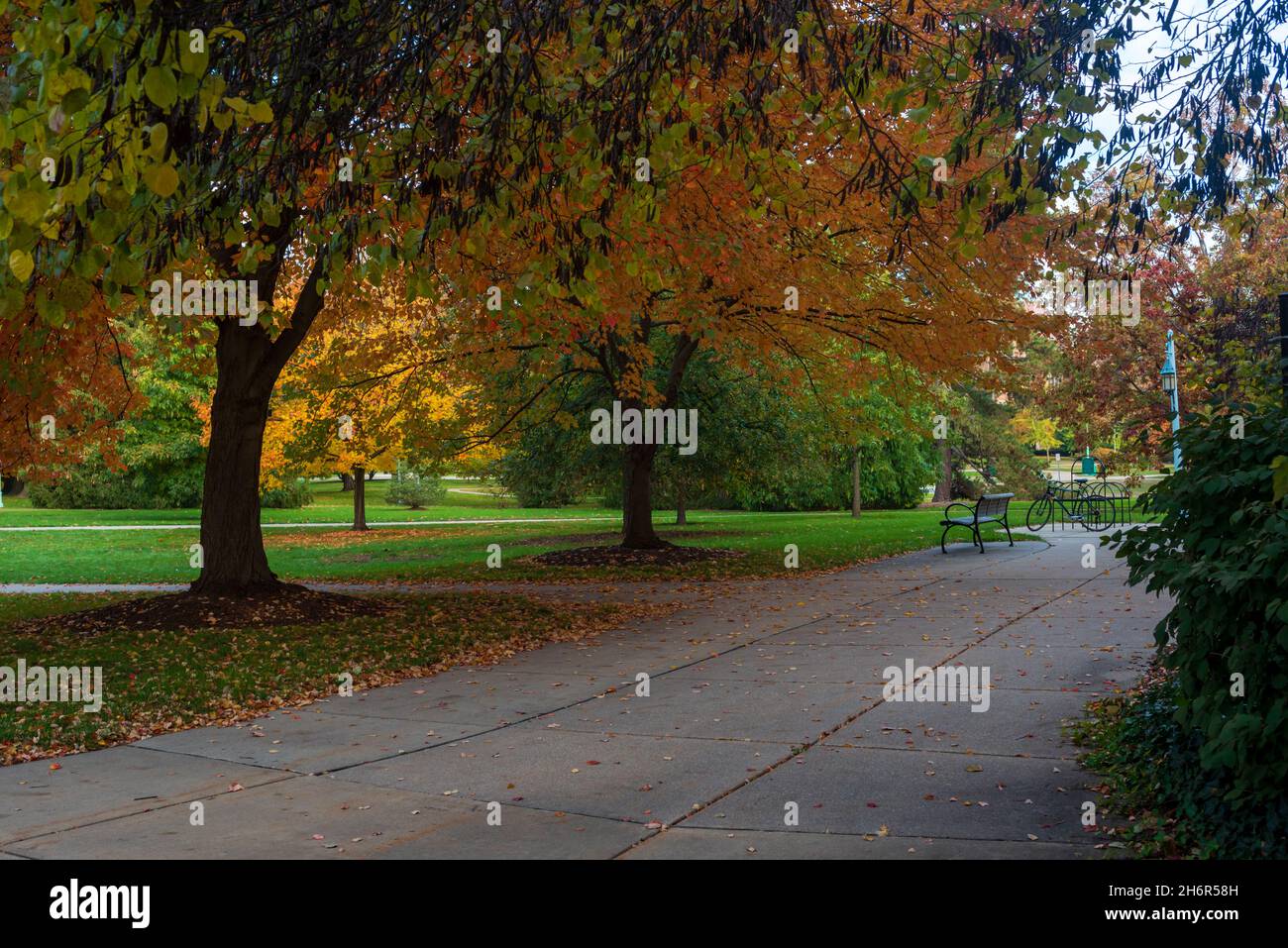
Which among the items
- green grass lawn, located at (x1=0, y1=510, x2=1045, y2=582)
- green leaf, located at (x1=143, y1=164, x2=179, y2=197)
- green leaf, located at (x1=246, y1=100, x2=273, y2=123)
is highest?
green leaf, located at (x1=246, y1=100, x2=273, y2=123)

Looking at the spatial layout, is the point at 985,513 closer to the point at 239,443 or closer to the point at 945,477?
the point at 239,443

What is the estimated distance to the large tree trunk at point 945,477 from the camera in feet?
156

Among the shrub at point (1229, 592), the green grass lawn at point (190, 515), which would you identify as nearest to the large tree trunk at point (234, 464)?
the shrub at point (1229, 592)

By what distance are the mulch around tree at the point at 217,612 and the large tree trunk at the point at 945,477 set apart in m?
36.3

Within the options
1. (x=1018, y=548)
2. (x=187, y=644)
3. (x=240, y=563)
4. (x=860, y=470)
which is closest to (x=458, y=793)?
(x=187, y=644)

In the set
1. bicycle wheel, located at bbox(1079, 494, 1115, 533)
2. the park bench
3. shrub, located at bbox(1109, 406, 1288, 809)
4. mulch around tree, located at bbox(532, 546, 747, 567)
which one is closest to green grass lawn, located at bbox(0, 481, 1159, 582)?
mulch around tree, located at bbox(532, 546, 747, 567)

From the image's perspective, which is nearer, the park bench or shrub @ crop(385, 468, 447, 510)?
the park bench

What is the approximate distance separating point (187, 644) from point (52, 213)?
21.9 ft

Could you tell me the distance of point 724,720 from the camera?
717cm

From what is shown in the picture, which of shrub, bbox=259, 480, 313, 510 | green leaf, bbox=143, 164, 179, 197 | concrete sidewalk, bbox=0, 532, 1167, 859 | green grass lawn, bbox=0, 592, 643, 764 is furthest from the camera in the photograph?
shrub, bbox=259, 480, 313, 510

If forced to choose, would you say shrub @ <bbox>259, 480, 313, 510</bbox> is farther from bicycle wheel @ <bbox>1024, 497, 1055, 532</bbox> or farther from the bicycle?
the bicycle

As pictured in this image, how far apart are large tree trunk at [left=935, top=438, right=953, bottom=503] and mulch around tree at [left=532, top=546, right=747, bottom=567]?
27.3 m

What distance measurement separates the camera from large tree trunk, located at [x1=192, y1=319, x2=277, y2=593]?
502 inches

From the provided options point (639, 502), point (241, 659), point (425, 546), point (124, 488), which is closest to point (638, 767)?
point (241, 659)
